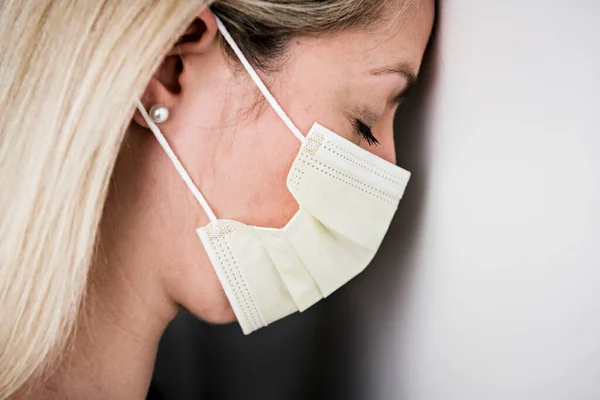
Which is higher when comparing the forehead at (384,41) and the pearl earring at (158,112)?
the pearl earring at (158,112)

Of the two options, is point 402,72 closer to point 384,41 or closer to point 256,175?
point 384,41

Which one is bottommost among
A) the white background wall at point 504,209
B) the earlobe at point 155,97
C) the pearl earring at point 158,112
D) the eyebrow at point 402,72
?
the white background wall at point 504,209

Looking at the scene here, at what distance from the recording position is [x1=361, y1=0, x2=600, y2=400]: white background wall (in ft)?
1.97

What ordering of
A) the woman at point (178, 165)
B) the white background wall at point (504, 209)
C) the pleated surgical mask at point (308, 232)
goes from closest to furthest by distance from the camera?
the white background wall at point (504, 209)
the woman at point (178, 165)
the pleated surgical mask at point (308, 232)

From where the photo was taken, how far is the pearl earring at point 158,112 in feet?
2.52

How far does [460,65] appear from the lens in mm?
845

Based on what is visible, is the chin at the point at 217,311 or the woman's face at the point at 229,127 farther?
the chin at the point at 217,311

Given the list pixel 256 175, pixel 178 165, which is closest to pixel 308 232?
pixel 256 175

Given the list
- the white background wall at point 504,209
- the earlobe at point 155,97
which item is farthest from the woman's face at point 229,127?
the white background wall at point 504,209

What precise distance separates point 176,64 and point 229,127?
12 centimetres

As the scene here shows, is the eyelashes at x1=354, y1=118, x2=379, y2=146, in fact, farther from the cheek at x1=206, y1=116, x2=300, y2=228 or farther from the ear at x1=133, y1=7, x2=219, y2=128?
the ear at x1=133, y1=7, x2=219, y2=128

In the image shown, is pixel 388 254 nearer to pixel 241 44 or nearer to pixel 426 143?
pixel 426 143

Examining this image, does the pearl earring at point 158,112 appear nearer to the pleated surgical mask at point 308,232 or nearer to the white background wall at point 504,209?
the pleated surgical mask at point 308,232

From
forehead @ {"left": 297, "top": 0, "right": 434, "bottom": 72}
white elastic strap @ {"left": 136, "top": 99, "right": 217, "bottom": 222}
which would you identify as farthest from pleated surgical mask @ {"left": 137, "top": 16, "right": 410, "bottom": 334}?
forehead @ {"left": 297, "top": 0, "right": 434, "bottom": 72}
